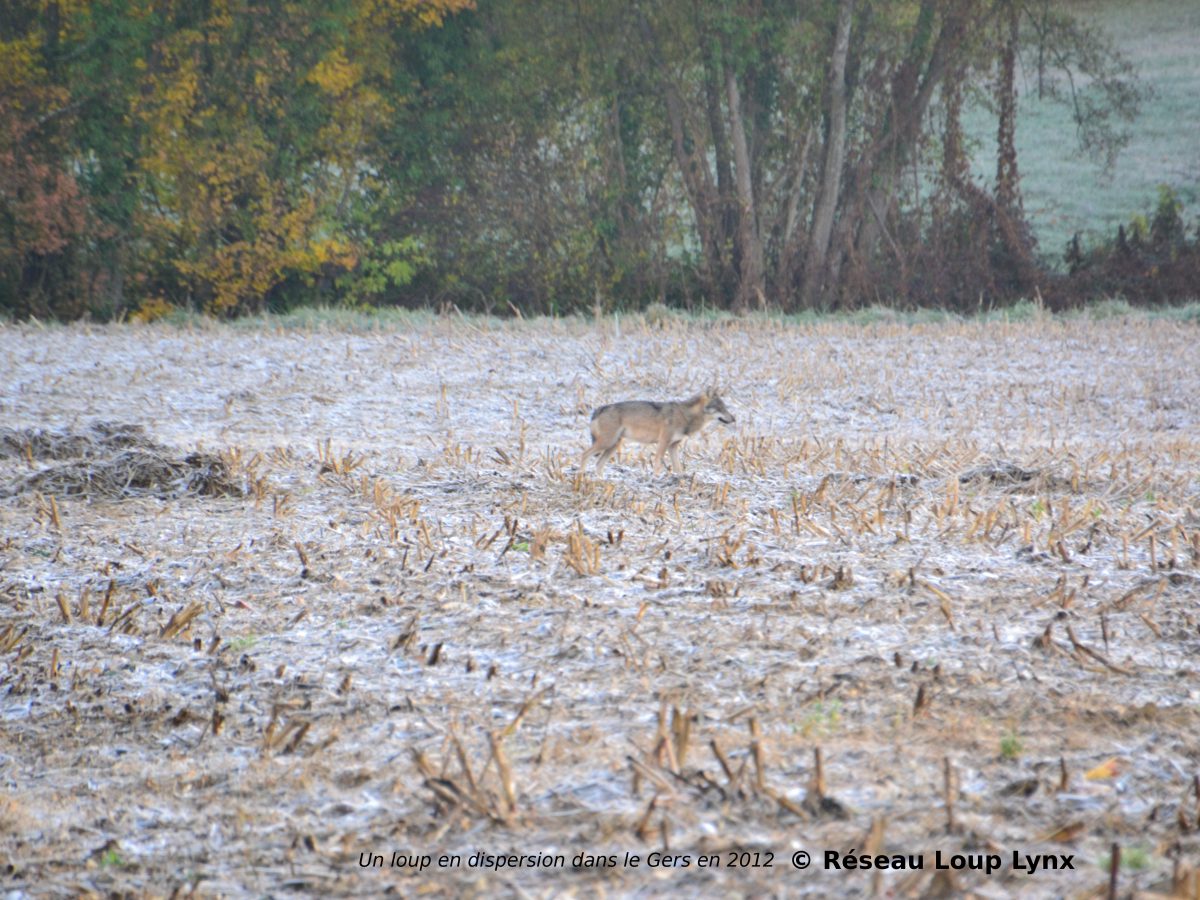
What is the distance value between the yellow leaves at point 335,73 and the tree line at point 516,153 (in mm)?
48

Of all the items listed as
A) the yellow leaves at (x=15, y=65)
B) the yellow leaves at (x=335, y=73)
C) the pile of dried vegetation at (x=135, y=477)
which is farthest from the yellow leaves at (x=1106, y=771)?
the yellow leaves at (x=335, y=73)

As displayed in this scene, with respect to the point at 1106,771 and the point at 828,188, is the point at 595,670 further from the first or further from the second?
the point at 828,188

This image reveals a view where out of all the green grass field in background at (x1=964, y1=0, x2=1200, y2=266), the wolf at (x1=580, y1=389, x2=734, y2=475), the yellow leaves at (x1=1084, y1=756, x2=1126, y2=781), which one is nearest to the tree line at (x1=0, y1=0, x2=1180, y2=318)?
the green grass field in background at (x1=964, y1=0, x2=1200, y2=266)

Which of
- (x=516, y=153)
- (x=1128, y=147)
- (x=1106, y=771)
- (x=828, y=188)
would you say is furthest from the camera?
(x=1128, y=147)

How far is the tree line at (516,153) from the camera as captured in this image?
2195cm

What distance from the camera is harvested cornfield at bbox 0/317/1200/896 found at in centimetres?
318

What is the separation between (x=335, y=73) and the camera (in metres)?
23.1

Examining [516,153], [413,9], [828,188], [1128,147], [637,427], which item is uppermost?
[413,9]

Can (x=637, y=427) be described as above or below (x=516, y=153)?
below

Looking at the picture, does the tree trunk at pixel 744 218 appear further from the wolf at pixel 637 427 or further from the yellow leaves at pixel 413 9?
the wolf at pixel 637 427

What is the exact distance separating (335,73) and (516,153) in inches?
157

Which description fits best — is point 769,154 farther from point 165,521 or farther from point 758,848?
point 758,848

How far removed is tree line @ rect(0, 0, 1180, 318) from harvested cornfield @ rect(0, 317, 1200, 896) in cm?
1389

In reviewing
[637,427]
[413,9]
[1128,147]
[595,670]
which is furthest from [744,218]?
[1128,147]
